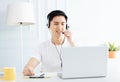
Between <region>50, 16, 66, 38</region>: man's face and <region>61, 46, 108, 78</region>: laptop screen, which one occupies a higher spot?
<region>50, 16, 66, 38</region>: man's face

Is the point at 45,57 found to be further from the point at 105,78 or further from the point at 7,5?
the point at 7,5

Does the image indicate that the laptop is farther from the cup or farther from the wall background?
the wall background

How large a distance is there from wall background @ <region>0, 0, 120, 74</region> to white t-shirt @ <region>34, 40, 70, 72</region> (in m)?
1.45

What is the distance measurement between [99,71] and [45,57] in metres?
0.78

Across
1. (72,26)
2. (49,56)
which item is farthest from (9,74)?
(72,26)

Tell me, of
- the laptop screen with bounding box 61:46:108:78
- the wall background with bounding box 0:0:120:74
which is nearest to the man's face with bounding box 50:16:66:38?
the laptop screen with bounding box 61:46:108:78

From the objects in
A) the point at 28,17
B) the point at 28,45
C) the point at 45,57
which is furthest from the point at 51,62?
the point at 28,45

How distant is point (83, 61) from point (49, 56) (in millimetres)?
746

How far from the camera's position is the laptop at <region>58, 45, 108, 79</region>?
63.5 inches

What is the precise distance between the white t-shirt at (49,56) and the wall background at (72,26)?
1.45 metres

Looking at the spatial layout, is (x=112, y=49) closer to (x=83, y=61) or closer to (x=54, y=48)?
(x=54, y=48)

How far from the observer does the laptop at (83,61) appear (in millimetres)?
1613

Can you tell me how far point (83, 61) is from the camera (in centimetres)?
163

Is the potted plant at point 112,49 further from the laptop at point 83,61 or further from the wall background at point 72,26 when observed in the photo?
the laptop at point 83,61
